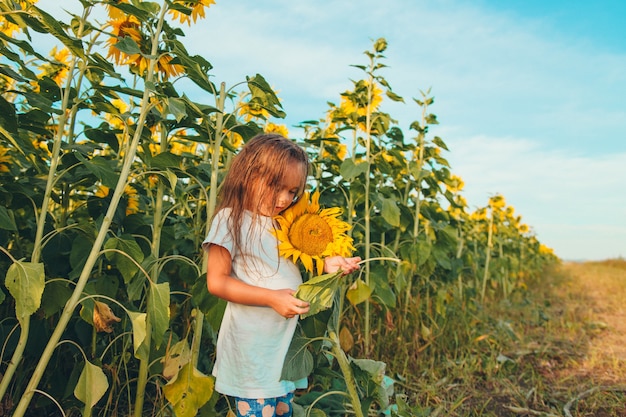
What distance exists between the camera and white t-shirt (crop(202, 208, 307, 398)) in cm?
160

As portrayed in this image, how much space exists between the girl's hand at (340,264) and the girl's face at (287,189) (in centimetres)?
21

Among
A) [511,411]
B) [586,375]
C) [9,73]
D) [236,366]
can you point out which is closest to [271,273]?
[236,366]

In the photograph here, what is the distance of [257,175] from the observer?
164cm

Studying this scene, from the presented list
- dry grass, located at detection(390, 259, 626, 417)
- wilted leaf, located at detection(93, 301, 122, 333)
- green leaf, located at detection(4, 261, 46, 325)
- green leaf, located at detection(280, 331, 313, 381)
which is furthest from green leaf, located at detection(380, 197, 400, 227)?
green leaf, located at detection(4, 261, 46, 325)

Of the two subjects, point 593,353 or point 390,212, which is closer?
point 390,212

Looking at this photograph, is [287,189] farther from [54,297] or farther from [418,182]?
[418,182]

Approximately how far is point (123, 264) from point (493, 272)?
5.09m

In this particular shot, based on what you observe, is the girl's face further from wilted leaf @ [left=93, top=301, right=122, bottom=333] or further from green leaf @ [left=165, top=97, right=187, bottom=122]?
wilted leaf @ [left=93, top=301, right=122, bottom=333]

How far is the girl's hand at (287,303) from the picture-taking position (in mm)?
1409

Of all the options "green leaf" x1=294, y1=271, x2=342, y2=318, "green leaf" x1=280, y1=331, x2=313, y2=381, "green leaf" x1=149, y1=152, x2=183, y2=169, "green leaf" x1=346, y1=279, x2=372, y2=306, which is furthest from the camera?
"green leaf" x1=346, y1=279, x2=372, y2=306

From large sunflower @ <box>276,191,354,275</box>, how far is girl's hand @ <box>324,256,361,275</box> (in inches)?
0.7

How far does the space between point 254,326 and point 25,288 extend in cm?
63

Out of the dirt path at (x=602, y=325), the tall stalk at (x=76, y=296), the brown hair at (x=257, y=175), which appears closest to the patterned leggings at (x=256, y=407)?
the brown hair at (x=257, y=175)

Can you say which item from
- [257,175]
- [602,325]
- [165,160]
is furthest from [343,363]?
[602,325]
